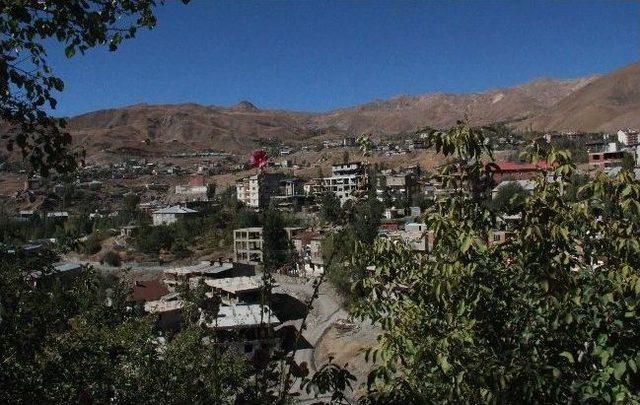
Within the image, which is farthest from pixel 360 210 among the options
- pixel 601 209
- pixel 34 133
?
pixel 34 133

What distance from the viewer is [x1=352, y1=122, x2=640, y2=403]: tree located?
246 centimetres

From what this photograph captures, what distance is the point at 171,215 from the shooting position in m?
50.9

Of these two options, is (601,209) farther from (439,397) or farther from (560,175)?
(439,397)

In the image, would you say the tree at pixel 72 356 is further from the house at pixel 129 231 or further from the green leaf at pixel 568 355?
the house at pixel 129 231

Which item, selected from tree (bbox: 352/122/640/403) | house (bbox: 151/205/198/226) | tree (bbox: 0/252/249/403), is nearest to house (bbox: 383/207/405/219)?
house (bbox: 151/205/198/226)

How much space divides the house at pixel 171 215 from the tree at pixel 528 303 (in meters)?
47.7

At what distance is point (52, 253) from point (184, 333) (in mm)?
4244

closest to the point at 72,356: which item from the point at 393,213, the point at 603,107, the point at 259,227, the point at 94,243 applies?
the point at 259,227

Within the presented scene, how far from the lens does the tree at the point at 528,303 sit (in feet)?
8.06

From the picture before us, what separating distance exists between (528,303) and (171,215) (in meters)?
50.1

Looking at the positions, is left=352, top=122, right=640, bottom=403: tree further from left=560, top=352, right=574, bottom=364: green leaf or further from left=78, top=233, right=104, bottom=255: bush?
left=78, top=233, right=104, bottom=255: bush

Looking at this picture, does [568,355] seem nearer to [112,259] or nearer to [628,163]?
[628,163]

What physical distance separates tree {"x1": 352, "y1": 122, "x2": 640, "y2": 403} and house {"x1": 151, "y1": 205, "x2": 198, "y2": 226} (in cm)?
4767

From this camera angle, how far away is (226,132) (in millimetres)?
178125
